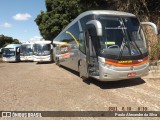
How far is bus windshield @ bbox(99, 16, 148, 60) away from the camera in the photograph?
9.94 m

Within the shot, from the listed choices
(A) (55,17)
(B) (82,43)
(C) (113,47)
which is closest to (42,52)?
(A) (55,17)

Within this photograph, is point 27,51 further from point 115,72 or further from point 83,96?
point 83,96

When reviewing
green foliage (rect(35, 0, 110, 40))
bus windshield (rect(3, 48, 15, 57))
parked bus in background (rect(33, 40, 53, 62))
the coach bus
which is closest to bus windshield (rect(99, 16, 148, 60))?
the coach bus

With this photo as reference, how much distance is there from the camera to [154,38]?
15969mm

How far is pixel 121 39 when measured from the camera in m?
10.3

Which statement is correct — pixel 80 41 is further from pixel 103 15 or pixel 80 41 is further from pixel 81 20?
pixel 103 15

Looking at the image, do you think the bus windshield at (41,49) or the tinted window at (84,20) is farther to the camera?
the bus windshield at (41,49)

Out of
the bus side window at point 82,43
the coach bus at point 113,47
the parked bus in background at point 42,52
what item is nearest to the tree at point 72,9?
the parked bus in background at point 42,52

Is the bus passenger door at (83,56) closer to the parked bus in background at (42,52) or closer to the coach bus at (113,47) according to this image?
the coach bus at (113,47)

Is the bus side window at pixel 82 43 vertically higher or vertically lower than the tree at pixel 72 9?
lower

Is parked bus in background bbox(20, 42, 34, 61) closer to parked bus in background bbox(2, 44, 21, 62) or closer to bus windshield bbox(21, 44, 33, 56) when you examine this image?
bus windshield bbox(21, 44, 33, 56)

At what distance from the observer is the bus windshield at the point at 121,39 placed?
994 centimetres

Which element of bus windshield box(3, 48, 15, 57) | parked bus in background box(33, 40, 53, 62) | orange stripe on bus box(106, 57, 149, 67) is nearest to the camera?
orange stripe on bus box(106, 57, 149, 67)

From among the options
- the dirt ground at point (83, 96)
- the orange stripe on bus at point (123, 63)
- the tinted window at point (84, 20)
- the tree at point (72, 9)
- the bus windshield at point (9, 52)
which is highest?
the tree at point (72, 9)
